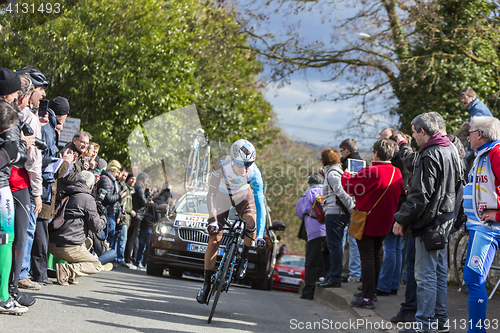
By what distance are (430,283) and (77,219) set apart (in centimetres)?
499

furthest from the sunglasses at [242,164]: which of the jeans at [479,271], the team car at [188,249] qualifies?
the team car at [188,249]

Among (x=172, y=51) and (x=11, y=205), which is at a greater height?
(x=172, y=51)

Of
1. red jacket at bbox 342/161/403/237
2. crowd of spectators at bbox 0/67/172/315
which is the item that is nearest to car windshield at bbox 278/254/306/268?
crowd of spectators at bbox 0/67/172/315

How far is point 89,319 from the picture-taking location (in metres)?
5.28

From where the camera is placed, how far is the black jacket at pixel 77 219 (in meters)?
7.71

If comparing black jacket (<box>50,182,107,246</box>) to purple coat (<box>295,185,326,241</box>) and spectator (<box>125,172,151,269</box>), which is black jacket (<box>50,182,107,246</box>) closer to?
purple coat (<box>295,185,326,241</box>)

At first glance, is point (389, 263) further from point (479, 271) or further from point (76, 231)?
point (76, 231)

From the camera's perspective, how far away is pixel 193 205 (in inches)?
441

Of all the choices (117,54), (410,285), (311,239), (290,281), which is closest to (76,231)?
(311,239)

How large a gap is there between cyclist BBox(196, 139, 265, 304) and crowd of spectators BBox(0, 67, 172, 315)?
1920 mm

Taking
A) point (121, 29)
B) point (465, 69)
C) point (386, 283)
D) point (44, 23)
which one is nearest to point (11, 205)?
point (386, 283)

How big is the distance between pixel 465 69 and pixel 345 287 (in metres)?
7.85

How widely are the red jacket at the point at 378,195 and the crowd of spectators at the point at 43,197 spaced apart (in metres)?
3.84

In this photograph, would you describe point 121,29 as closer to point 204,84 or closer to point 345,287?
point 204,84
